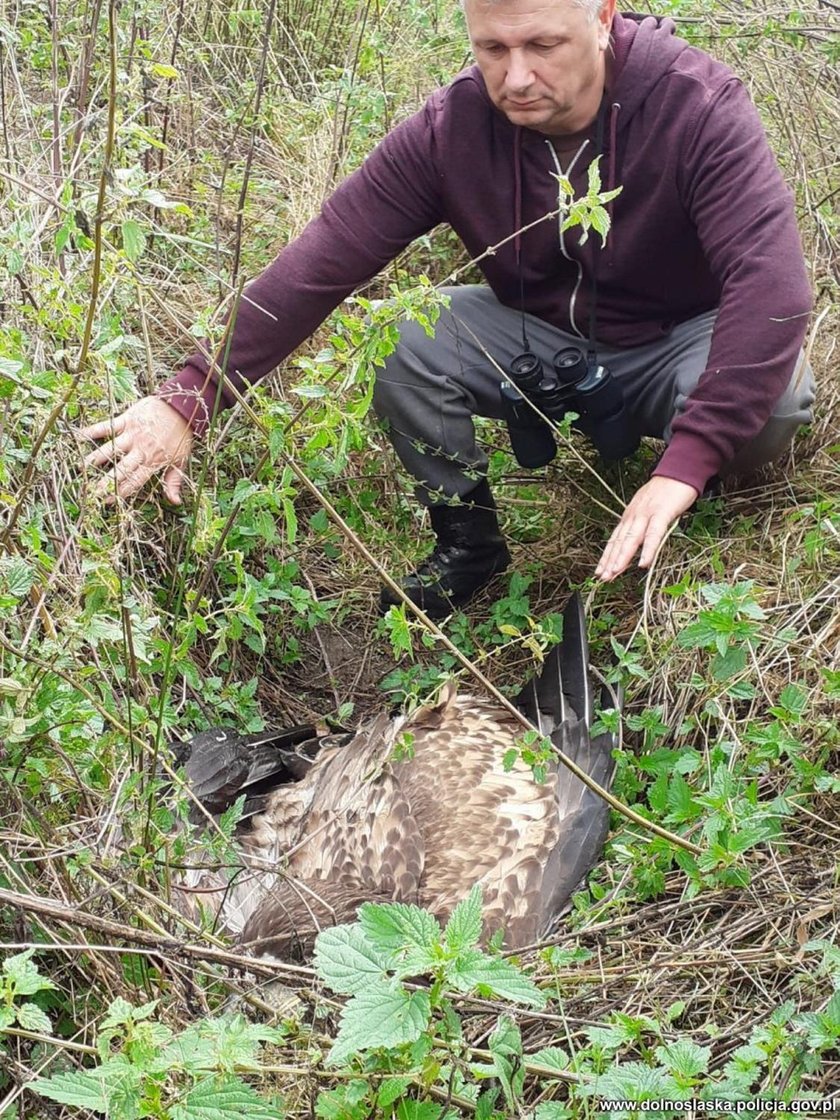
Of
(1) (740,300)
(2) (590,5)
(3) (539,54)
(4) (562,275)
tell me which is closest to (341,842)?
(1) (740,300)

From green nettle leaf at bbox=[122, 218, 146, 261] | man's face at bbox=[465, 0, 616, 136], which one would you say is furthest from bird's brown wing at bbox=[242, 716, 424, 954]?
man's face at bbox=[465, 0, 616, 136]

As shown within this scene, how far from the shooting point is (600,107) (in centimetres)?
367

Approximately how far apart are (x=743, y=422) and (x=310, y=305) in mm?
1404

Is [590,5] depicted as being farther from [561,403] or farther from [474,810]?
[474,810]

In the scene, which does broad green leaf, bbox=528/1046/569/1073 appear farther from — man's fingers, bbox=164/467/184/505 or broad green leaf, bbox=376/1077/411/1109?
man's fingers, bbox=164/467/184/505

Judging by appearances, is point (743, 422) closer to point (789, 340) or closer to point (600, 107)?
point (789, 340)

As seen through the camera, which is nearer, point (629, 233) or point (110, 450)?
point (110, 450)

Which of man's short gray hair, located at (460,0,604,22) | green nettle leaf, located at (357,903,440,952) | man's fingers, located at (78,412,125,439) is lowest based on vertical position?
green nettle leaf, located at (357,903,440,952)

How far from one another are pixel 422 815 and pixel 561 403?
143cm

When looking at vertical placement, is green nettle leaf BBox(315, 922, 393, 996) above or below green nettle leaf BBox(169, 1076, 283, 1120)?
above

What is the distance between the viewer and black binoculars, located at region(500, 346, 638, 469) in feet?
12.7

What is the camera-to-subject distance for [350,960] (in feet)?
6.17

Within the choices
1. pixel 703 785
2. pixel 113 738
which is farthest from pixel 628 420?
pixel 113 738

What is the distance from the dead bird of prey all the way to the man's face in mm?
1459
